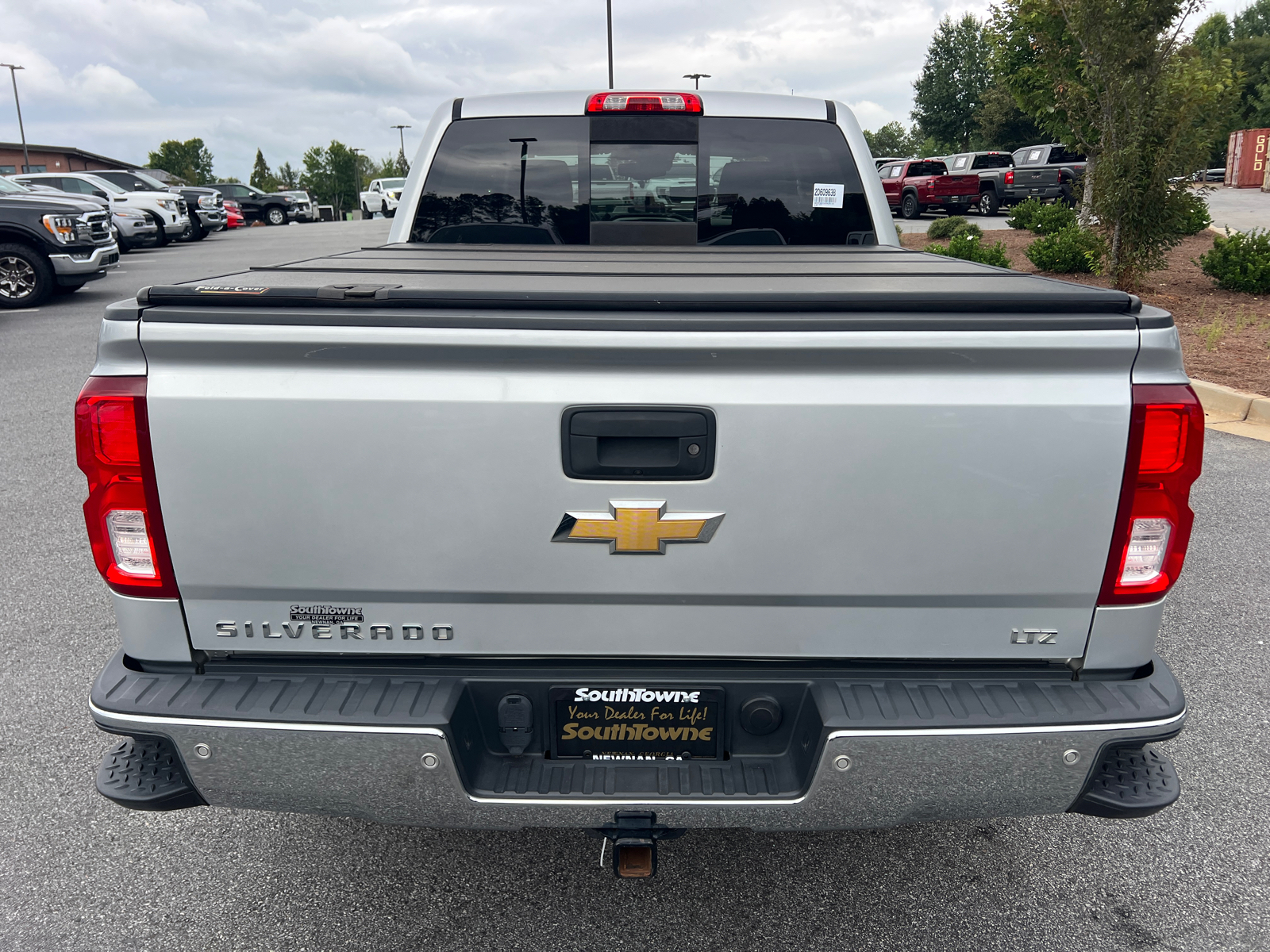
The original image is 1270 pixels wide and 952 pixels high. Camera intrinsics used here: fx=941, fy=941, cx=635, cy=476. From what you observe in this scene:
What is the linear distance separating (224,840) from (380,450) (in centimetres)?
169

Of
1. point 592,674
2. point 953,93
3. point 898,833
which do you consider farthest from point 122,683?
point 953,93

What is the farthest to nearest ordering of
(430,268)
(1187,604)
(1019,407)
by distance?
(1187,604) < (430,268) < (1019,407)

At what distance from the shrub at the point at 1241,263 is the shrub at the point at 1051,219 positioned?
16.0 ft

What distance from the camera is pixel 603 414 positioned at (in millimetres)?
1915

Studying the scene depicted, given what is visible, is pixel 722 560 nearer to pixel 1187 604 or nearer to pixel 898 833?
pixel 898 833

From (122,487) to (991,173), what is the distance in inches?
1262

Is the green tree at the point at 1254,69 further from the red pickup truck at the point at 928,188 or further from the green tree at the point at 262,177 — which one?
the green tree at the point at 262,177

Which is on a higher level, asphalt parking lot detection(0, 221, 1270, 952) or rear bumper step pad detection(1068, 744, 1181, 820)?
rear bumper step pad detection(1068, 744, 1181, 820)

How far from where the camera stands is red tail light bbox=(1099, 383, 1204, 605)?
1905 millimetres

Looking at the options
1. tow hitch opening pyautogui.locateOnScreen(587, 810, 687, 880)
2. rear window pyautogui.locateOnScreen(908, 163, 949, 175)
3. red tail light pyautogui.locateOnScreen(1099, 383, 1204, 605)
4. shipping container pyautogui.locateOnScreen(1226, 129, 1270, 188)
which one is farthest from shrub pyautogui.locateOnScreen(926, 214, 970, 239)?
shipping container pyautogui.locateOnScreen(1226, 129, 1270, 188)

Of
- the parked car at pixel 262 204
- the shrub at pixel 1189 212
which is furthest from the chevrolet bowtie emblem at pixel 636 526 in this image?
the parked car at pixel 262 204

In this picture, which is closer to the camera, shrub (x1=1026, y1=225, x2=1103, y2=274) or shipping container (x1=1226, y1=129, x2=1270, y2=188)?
shrub (x1=1026, y1=225, x2=1103, y2=274)

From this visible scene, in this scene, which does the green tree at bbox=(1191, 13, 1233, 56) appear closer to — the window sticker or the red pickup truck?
the red pickup truck

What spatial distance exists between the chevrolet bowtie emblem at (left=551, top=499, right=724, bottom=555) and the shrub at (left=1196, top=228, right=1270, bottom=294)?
13.5 metres
